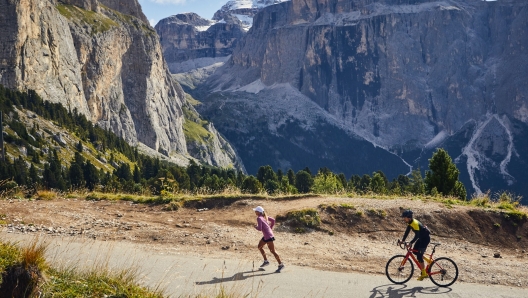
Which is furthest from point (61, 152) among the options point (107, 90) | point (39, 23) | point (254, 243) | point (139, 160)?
point (254, 243)

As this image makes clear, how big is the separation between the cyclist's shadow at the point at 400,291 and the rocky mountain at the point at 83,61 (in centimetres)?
13083

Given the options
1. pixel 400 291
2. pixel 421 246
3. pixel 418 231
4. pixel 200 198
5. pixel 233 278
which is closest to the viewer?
pixel 233 278

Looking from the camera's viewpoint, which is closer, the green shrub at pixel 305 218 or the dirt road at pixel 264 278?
the dirt road at pixel 264 278

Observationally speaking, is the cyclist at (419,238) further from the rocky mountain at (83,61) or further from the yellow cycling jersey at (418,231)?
the rocky mountain at (83,61)

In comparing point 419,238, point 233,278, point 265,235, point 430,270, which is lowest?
point 430,270

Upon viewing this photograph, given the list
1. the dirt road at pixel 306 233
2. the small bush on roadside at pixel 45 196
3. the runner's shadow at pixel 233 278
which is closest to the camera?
the runner's shadow at pixel 233 278

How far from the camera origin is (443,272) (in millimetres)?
12680

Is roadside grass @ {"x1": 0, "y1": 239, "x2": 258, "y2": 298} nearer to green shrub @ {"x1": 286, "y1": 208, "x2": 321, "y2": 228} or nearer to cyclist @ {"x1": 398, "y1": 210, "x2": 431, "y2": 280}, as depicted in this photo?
cyclist @ {"x1": 398, "y1": 210, "x2": 431, "y2": 280}

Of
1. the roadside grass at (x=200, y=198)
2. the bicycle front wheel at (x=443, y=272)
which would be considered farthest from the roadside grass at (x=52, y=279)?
the roadside grass at (x=200, y=198)

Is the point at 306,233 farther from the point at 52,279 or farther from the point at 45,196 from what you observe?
the point at 45,196

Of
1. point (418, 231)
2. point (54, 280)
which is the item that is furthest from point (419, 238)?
point (54, 280)

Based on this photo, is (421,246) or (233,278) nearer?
(233,278)

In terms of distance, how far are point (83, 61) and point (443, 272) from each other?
16951 centimetres

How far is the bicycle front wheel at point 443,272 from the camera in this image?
41.5ft
